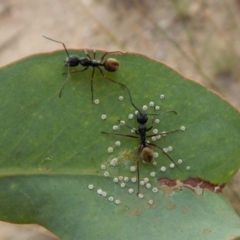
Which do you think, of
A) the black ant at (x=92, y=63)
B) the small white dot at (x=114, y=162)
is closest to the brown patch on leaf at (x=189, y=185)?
the small white dot at (x=114, y=162)

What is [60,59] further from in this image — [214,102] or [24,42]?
[24,42]

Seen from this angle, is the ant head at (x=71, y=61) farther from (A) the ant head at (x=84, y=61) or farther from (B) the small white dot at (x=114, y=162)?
(B) the small white dot at (x=114, y=162)

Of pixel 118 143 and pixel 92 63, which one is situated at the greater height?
pixel 92 63

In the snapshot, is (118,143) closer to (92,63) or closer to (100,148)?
(100,148)

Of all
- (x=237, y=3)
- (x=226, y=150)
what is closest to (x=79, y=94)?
(x=226, y=150)

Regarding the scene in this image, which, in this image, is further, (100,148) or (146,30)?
(146,30)

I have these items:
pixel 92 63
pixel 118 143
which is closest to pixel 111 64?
pixel 92 63
